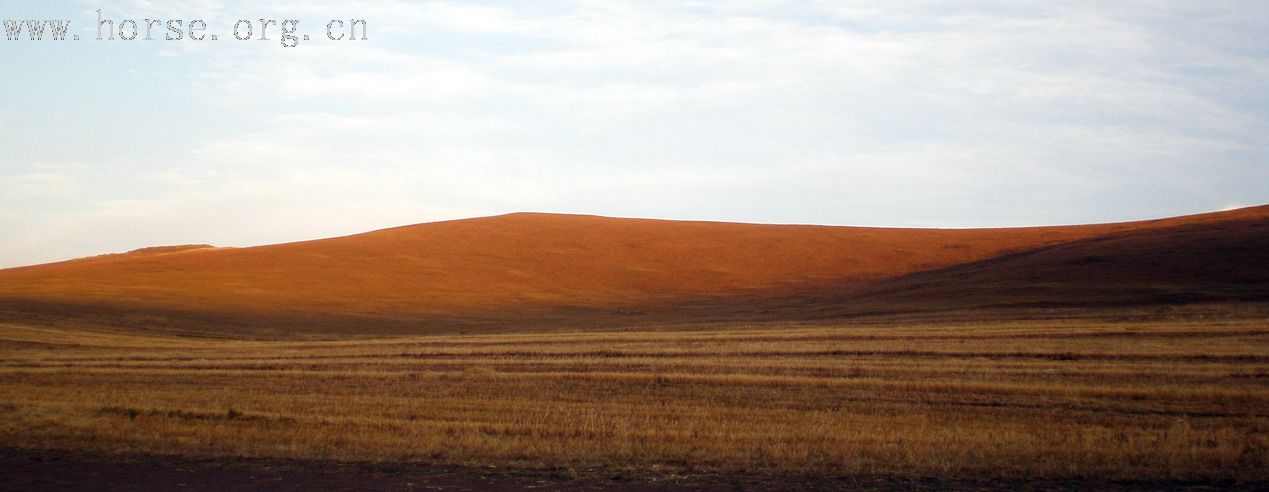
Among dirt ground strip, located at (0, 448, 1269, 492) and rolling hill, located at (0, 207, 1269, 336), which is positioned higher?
rolling hill, located at (0, 207, 1269, 336)

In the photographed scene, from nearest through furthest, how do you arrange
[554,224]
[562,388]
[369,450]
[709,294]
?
[369,450]
[562,388]
[709,294]
[554,224]

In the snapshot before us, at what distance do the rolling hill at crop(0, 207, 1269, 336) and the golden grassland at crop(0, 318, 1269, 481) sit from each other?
38.8ft

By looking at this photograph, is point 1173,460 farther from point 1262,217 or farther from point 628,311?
point 1262,217

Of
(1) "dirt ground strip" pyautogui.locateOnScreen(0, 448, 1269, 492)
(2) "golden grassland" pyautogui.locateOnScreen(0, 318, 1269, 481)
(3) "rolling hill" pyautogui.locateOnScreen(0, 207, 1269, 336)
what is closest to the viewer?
(1) "dirt ground strip" pyautogui.locateOnScreen(0, 448, 1269, 492)

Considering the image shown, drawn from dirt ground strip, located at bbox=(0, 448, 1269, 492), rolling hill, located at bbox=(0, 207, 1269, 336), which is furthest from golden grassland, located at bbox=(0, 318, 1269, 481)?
rolling hill, located at bbox=(0, 207, 1269, 336)

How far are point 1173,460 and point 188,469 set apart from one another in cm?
1002

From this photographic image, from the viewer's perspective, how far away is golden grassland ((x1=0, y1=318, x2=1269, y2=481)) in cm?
1089

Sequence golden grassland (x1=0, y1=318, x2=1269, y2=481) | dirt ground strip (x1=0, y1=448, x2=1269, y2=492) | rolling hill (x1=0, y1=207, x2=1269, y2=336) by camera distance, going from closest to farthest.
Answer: dirt ground strip (x1=0, y1=448, x2=1269, y2=492)
golden grassland (x1=0, y1=318, x2=1269, y2=481)
rolling hill (x1=0, y1=207, x2=1269, y2=336)

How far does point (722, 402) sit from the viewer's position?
16328 mm

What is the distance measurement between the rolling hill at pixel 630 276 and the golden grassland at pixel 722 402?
466 inches

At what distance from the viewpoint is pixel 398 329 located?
40.2 m

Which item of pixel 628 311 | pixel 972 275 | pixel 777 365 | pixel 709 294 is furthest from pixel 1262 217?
pixel 777 365

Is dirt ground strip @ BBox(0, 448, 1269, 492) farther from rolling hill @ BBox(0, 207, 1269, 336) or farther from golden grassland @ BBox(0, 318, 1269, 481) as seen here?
rolling hill @ BBox(0, 207, 1269, 336)

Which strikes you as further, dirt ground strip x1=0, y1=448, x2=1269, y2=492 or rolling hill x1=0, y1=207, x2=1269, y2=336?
rolling hill x1=0, y1=207, x2=1269, y2=336
